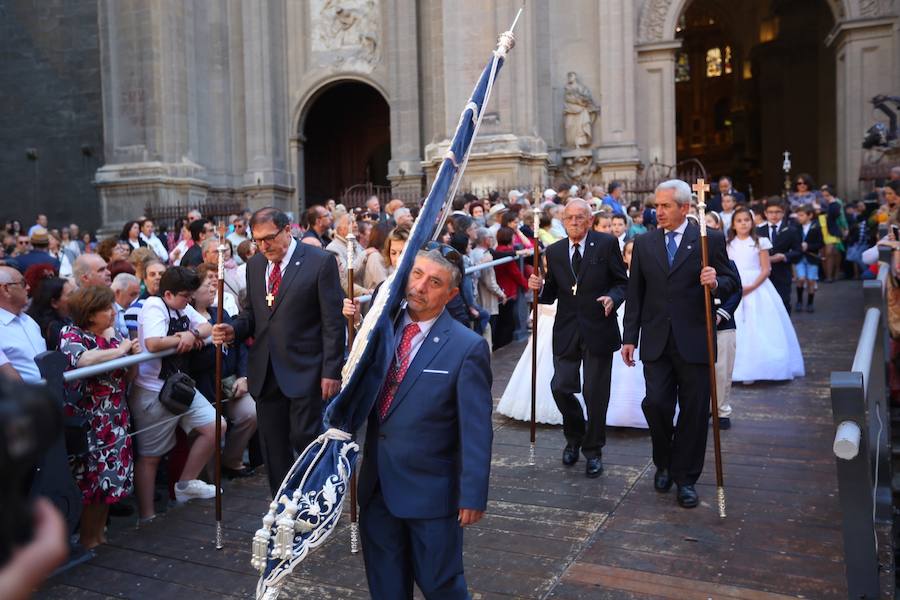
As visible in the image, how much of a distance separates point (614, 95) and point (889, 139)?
6.49m

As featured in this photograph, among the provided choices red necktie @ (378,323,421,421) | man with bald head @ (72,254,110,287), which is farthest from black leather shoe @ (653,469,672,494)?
man with bald head @ (72,254,110,287)

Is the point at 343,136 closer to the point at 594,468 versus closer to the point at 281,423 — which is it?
the point at 594,468

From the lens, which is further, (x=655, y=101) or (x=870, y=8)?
(x=655, y=101)

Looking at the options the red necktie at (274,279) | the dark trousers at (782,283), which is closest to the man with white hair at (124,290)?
the red necktie at (274,279)

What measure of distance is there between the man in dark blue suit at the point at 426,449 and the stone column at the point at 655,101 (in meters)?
19.9

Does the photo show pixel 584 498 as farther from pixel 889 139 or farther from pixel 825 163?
pixel 825 163

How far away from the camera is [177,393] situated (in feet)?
18.2

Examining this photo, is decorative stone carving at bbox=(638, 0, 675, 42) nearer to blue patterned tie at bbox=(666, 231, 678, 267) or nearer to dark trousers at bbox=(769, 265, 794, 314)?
dark trousers at bbox=(769, 265, 794, 314)

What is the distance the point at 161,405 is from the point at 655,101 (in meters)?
19.3

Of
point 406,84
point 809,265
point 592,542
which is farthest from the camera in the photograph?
point 406,84

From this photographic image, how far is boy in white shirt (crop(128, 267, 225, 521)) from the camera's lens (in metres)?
5.65

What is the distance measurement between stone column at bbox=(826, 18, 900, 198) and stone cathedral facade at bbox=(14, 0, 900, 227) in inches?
1.4

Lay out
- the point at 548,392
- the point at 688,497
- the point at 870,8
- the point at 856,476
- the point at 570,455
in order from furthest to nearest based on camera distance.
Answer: the point at 870,8
the point at 548,392
the point at 570,455
the point at 688,497
the point at 856,476

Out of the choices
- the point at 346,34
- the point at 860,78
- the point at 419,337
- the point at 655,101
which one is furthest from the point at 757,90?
the point at 419,337
